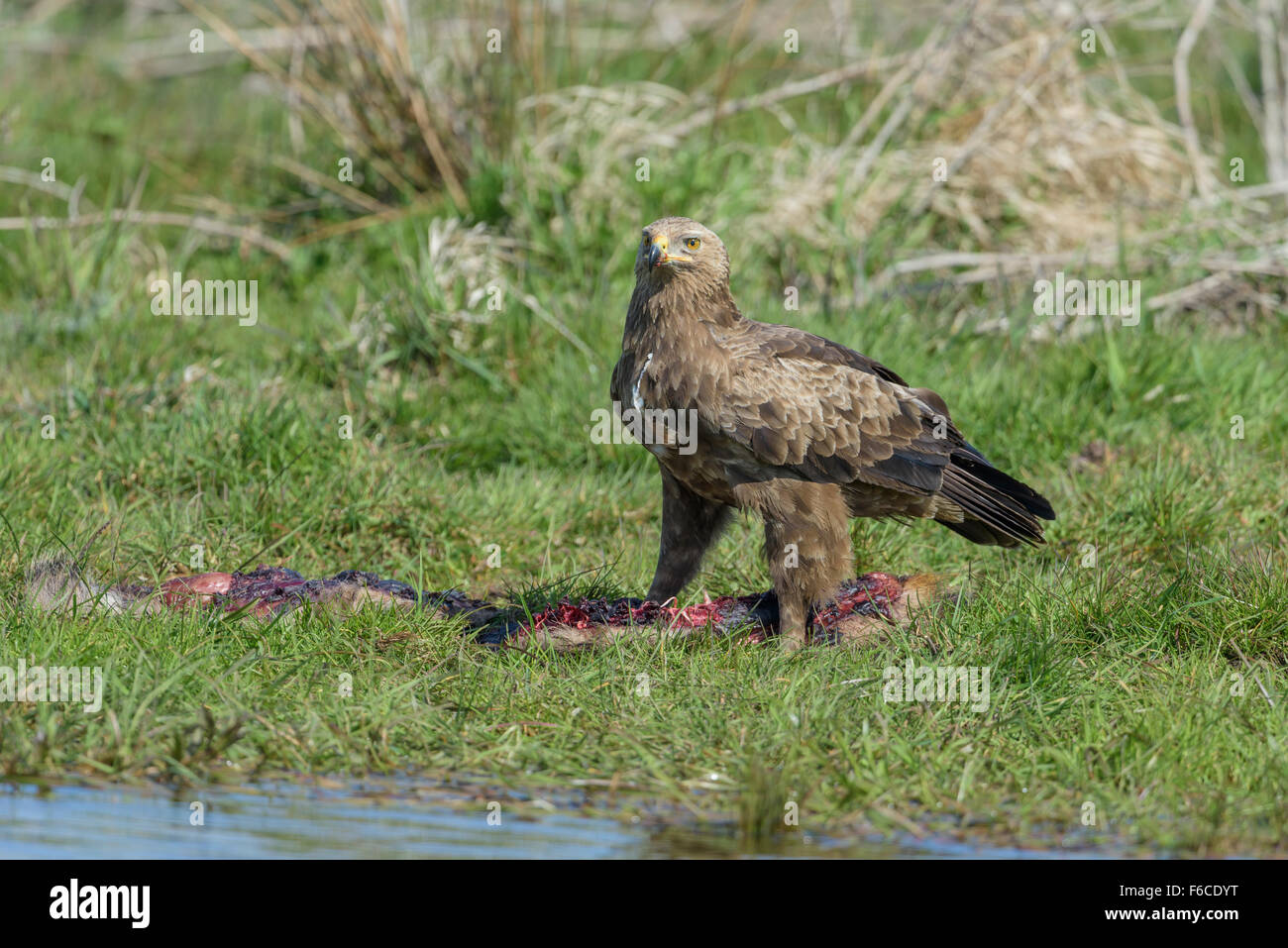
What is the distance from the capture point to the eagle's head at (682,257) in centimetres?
550

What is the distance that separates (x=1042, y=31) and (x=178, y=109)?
6360mm

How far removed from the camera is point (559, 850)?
12.2 feet

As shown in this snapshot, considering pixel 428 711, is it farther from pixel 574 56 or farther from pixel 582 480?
pixel 574 56

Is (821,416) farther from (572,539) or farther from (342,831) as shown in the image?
(342,831)

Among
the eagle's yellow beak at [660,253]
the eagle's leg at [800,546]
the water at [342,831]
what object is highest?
the eagle's yellow beak at [660,253]

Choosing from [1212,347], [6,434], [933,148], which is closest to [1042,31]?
[933,148]

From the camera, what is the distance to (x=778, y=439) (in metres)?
5.35

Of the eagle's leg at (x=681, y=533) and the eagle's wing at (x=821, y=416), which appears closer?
the eagle's wing at (x=821, y=416)

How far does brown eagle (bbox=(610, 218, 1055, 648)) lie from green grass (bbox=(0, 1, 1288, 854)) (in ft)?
1.14

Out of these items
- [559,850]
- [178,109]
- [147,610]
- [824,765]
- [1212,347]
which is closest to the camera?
[559,850]

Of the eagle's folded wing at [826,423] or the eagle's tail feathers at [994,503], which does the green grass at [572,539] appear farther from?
the eagle's folded wing at [826,423]

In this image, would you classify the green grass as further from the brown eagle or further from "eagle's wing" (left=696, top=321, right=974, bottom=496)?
"eagle's wing" (left=696, top=321, right=974, bottom=496)

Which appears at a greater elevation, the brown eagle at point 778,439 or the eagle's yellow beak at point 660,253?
the eagle's yellow beak at point 660,253

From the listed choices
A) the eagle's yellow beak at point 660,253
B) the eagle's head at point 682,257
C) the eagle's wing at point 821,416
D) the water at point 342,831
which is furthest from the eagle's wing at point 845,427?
the water at point 342,831
